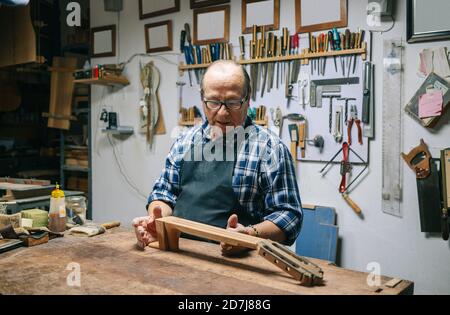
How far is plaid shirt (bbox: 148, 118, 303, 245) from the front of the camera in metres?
1.91

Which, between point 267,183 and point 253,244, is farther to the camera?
point 267,183

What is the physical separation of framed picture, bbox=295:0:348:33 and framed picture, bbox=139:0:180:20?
4.62 ft

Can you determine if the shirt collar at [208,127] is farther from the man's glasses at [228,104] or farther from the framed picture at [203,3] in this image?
the framed picture at [203,3]

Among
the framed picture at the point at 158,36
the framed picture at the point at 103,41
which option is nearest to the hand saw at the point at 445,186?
the framed picture at the point at 158,36

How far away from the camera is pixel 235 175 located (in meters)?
2.00

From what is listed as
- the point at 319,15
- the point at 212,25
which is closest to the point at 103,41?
the point at 212,25

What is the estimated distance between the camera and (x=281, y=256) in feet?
4.67

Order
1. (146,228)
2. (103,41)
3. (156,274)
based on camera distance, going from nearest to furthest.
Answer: (156,274), (146,228), (103,41)

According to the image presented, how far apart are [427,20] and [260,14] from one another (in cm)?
140

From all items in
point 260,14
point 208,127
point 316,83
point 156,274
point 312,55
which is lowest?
point 156,274

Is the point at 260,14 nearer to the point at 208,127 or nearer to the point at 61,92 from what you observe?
the point at 208,127

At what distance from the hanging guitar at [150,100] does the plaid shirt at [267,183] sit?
8.16 ft

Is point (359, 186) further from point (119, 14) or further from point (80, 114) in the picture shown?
point (80, 114)

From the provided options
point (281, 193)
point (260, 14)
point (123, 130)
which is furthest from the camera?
point (123, 130)
